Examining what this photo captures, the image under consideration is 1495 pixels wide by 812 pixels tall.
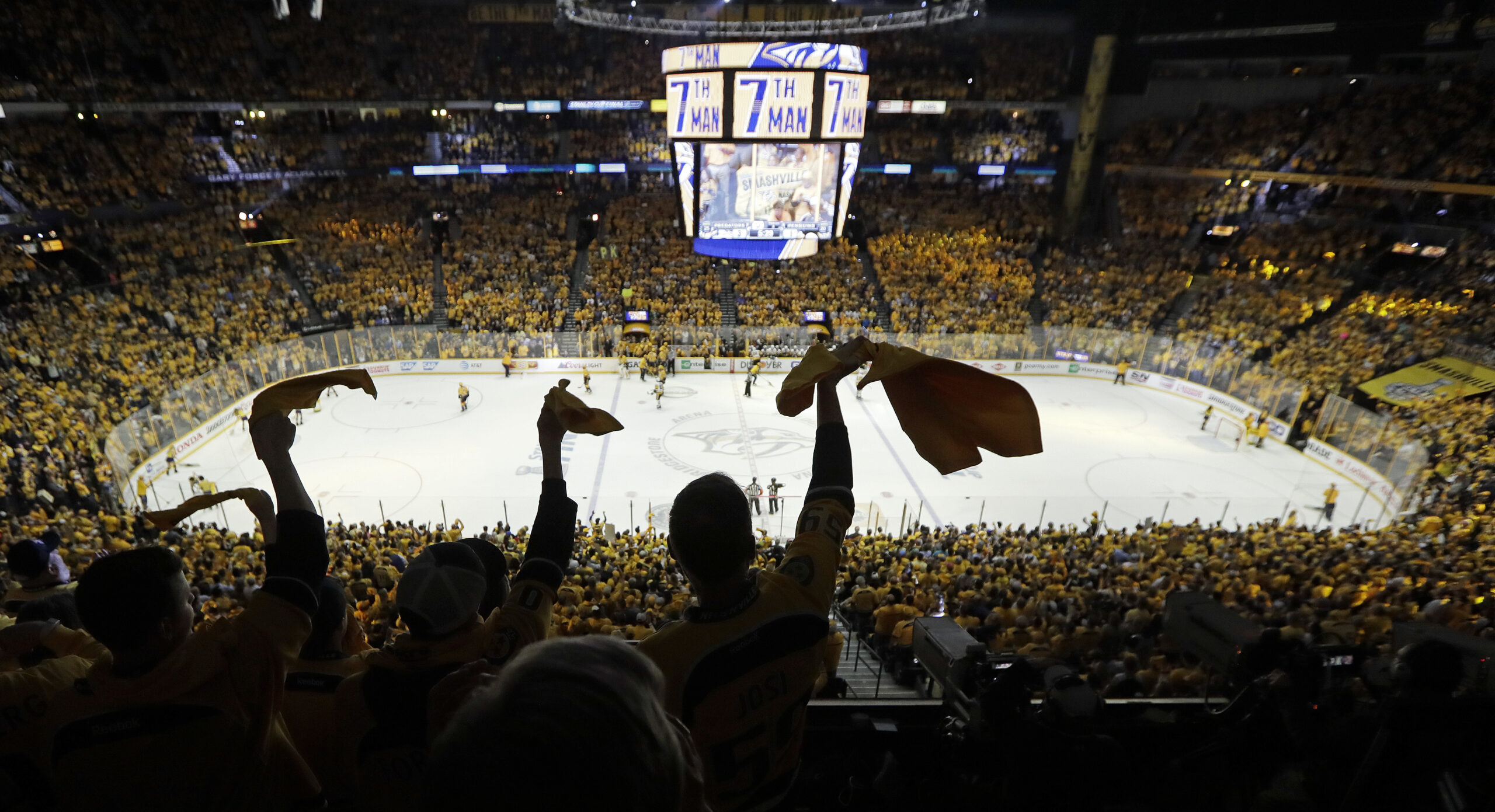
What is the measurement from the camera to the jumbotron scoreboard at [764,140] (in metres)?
20.2

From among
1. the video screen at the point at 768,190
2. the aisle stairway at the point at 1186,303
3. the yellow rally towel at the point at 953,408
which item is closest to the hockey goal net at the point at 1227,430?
the aisle stairway at the point at 1186,303

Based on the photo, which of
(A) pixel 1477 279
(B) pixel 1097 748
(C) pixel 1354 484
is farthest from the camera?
(A) pixel 1477 279

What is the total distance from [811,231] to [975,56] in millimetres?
24175

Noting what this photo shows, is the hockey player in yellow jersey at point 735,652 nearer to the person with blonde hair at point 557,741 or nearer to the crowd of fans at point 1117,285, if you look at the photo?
the person with blonde hair at point 557,741

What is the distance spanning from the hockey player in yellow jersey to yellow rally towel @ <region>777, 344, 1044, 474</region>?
1.13 meters

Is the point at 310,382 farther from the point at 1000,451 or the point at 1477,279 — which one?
the point at 1477,279

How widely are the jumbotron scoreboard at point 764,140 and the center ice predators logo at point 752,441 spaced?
223 inches

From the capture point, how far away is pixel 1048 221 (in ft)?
124

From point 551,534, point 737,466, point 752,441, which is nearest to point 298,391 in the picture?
point 551,534

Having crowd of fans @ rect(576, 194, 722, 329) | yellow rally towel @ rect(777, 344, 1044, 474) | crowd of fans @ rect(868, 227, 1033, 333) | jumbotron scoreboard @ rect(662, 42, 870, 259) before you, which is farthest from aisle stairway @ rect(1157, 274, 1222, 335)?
yellow rally towel @ rect(777, 344, 1044, 474)

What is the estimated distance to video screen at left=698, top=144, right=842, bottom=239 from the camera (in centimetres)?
2209

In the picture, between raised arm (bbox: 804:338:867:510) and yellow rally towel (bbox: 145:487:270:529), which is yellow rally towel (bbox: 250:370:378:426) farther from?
raised arm (bbox: 804:338:867:510)

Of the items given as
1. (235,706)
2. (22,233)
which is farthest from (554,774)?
(22,233)

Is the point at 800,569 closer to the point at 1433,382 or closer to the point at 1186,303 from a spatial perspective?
the point at 1433,382
